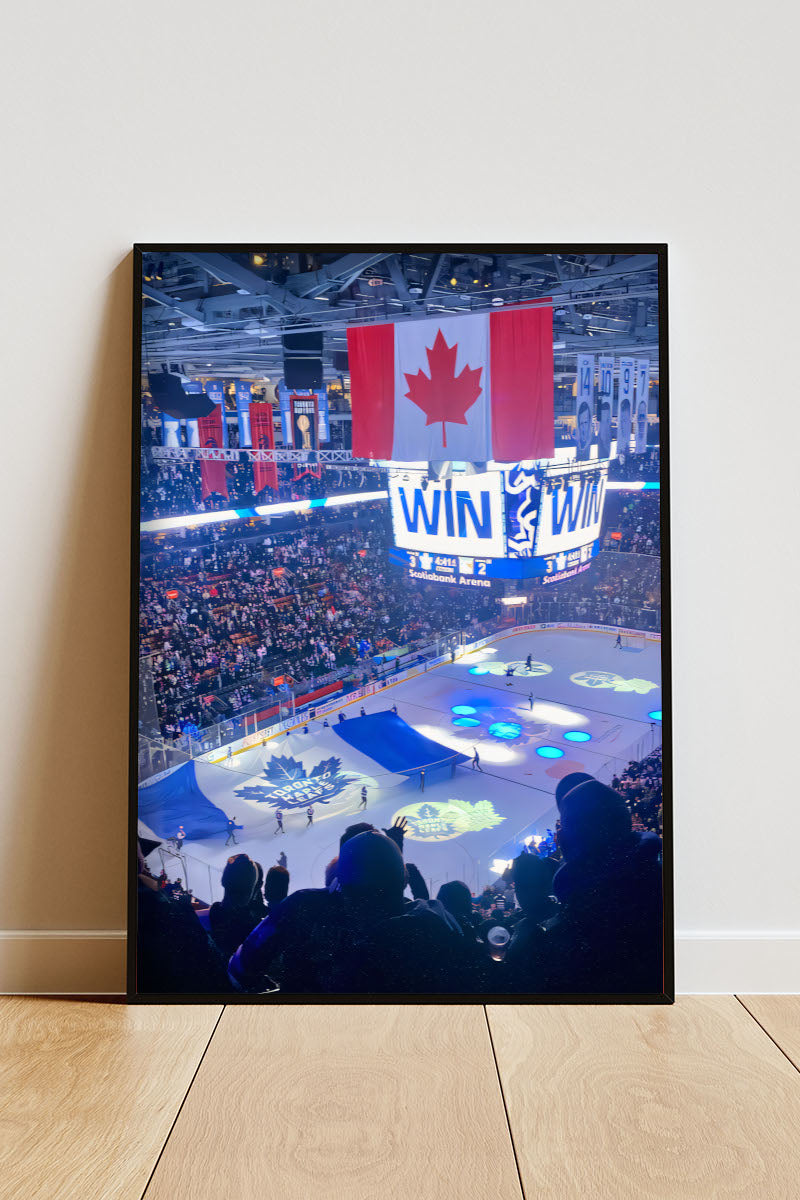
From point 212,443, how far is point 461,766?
3.27ft

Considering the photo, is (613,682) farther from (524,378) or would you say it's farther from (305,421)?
(305,421)

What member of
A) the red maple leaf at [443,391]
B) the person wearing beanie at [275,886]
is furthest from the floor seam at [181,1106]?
the red maple leaf at [443,391]

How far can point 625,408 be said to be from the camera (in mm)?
2014

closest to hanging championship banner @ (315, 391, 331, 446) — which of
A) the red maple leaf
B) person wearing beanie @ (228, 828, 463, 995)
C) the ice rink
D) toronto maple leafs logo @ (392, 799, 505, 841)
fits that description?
the red maple leaf

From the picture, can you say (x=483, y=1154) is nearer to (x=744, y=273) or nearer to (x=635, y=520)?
(x=635, y=520)

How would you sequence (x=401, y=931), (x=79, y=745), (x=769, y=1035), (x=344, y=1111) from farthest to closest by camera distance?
(x=79, y=745)
(x=401, y=931)
(x=769, y=1035)
(x=344, y=1111)

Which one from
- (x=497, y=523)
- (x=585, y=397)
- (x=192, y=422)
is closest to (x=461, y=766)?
(x=497, y=523)

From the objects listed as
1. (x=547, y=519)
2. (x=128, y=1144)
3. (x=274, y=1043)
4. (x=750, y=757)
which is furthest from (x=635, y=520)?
(x=128, y=1144)

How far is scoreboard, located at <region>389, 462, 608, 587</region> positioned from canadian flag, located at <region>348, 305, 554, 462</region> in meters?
0.07

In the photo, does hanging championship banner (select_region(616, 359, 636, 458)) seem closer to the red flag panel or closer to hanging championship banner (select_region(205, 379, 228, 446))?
the red flag panel

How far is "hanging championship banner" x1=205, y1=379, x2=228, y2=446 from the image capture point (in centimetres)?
201

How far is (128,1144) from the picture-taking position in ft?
4.95

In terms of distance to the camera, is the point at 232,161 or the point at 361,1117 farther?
the point at 232,161

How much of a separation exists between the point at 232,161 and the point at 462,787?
5.37 ft
